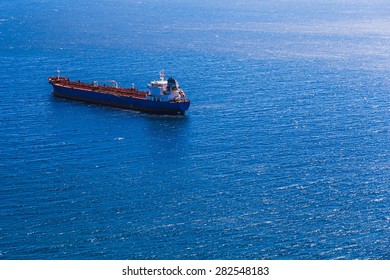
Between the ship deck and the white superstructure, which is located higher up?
the ship deck

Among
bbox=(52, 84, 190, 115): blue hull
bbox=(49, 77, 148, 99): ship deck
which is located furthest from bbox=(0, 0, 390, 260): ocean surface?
bbox=(49, 77, 148, 99): ship deck

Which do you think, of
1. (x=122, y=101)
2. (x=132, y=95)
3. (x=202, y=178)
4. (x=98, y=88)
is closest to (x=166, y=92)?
(x=132, y=95)

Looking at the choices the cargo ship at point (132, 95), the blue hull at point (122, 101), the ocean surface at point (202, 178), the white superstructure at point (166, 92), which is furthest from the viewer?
the white superstructure at point (166, 92)

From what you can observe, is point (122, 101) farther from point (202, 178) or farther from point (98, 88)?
point (202, 178)

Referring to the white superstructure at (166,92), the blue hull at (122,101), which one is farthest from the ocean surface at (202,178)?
the white superstructure at (166,92)

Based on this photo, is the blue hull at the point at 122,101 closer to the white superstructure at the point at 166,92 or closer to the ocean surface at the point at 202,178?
the white superstructure at the point at 166,92

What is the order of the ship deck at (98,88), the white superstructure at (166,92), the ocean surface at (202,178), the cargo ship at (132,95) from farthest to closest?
the ship deck at (98,88) → the white superstructure at (166,92) → the cargo ship at (132,95) → the ocean surface at (202,178)

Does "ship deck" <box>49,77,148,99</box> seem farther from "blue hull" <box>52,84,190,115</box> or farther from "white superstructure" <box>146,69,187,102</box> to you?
"white superstructure" <box>146,69,187,102</box>
